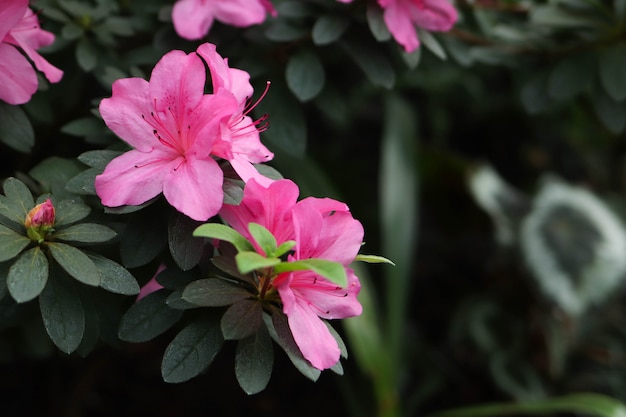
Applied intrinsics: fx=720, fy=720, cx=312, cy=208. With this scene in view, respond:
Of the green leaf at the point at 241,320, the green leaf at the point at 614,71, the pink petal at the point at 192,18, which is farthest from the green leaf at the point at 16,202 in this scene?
the green leaf at the point at 614,71

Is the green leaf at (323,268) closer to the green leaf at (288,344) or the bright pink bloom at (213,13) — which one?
the green leaf at (288,344)

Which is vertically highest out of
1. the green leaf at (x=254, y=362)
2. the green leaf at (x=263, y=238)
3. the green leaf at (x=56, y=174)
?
the green leaf at (x=263, y=238)

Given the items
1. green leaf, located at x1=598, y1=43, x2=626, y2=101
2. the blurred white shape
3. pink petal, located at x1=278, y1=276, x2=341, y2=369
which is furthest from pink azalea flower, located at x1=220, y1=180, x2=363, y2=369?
the blurred white shape

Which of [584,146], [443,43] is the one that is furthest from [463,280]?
[443,43]

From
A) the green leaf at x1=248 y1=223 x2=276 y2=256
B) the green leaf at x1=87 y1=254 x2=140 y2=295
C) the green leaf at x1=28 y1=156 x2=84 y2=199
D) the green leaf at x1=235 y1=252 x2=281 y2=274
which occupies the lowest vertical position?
the green leaf at x1=28 y1=156 x2=84 y2=199

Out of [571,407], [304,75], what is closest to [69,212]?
[304,75]

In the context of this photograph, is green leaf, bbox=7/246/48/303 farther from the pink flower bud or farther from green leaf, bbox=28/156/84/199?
green leaf, bbox=28/156/84/199
